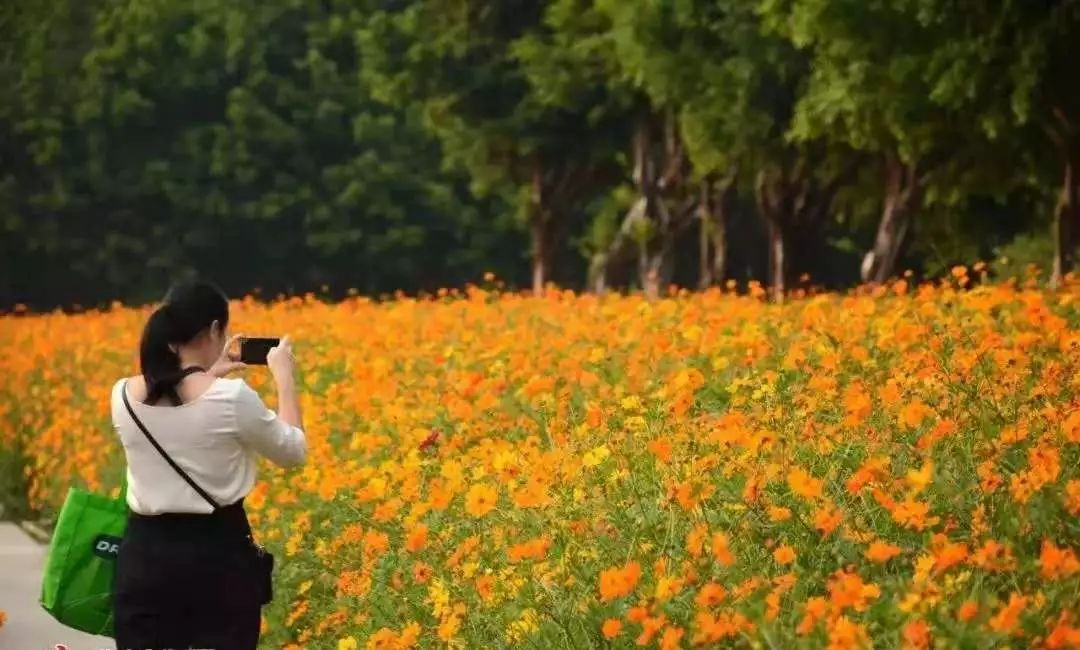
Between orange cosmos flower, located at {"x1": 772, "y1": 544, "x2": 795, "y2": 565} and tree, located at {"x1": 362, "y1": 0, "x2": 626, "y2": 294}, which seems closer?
orange cosmos flower, located at {"x1": 772, "y1": 544, "x2": 795, "y2": 565}

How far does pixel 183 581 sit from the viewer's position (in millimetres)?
5359

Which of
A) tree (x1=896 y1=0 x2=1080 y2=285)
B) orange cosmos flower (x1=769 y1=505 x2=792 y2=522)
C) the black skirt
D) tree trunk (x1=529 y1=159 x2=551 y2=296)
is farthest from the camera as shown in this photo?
tree trunk (x1=529 y1=159 x2=551 y2=296)

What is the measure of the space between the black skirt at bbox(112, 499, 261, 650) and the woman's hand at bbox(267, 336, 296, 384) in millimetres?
379

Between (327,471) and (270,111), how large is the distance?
141 ft

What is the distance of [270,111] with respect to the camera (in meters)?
50.8

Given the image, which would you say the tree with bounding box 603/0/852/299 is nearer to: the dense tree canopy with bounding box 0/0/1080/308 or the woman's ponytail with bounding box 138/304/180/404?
the dense tree canopy with bounding box 0/0/1080/308

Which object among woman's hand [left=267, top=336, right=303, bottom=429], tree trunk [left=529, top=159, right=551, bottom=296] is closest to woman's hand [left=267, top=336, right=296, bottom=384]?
woman's hand [left=267, top=336, right=303, bottom=429]

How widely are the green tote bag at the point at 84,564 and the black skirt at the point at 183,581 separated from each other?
20 centimetres

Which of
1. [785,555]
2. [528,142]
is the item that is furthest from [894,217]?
[785,555]

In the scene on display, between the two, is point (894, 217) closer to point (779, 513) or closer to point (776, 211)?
point (776, 211)

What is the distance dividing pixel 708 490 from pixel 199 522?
1492 mm

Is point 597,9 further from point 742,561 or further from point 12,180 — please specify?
point 12,180

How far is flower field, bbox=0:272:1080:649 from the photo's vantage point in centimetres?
500

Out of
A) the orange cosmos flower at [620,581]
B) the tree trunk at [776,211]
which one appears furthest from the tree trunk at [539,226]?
the orange cosmos flower at [620,581]
